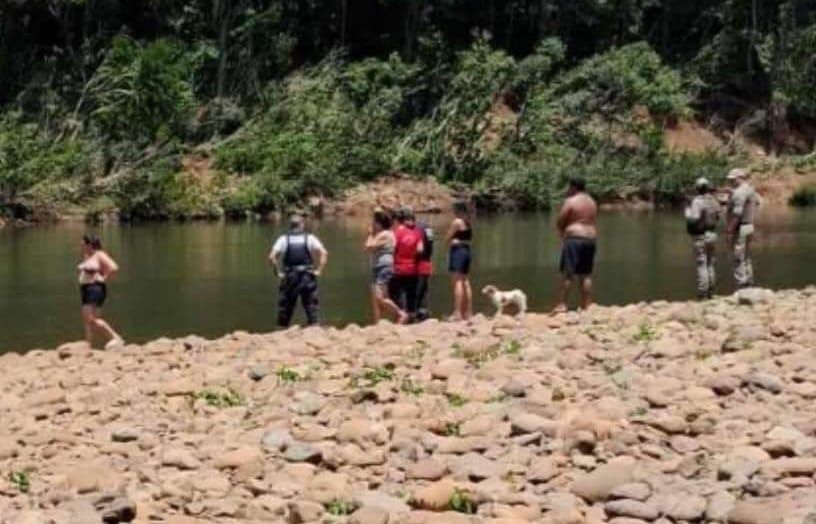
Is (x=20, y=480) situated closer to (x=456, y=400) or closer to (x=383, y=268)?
(x=456, y=400)

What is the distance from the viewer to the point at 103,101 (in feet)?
188

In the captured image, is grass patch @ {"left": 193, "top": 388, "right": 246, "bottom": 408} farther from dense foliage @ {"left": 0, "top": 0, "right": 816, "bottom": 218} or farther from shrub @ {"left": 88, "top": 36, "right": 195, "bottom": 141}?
shrub @ {"left": 88, "top": 36, "right": 195, "bottom": 141}

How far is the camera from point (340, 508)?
314 inches

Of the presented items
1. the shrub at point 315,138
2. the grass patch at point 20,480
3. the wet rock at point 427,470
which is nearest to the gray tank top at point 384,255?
the grass patch at point 20,480

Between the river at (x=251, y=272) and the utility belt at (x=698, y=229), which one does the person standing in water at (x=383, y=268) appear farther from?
the utility belt at (x=698, y=229)

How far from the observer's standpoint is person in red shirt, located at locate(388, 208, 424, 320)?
1697cm

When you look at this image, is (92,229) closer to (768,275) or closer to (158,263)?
(158,263)

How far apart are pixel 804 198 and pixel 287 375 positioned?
48083 mm

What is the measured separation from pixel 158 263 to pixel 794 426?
25173mm

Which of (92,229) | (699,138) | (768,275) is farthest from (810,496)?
(699,138)

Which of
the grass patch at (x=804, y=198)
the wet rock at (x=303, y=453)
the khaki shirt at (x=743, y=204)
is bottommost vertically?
the wet rock at (x=303, y=453)

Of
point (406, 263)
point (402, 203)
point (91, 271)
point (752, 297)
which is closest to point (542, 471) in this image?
point (752, 297)

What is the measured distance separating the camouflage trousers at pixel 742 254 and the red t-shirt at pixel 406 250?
158 inches

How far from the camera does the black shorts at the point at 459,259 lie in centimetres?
1750
